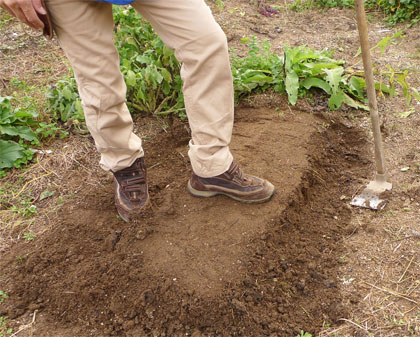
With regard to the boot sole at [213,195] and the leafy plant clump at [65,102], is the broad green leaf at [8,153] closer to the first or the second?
the leafy plant clump at [65,102]

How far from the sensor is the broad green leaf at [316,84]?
3764 millimetres

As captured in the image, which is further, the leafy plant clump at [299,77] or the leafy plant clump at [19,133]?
the leafy plant clump at [299,77]

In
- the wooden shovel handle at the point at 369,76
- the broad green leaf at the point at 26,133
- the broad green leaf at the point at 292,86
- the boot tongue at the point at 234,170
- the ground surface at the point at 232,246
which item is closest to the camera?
the ground surface at the point at 232,246

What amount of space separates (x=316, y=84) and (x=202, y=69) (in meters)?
1.82

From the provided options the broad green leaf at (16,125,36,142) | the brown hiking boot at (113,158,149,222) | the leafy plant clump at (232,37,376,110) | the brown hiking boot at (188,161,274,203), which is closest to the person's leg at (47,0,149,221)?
the brown hiking boot at (113,158,149,222)

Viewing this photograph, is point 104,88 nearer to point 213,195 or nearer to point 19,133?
point 213,195

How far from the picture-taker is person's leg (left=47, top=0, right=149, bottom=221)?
2.14 metres

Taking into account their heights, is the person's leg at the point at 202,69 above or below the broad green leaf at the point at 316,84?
above

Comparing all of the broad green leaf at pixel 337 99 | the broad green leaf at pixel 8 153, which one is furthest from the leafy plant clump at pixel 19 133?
the broad green leaf at pixel 337 99

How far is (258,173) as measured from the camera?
117 inches

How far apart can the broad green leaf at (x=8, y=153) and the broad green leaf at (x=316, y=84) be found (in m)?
2.37

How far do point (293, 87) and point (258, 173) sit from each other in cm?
110

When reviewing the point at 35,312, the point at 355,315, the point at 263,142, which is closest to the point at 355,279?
the point at 355,315

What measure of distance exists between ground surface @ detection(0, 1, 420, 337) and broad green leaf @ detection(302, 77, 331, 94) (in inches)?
12.0
